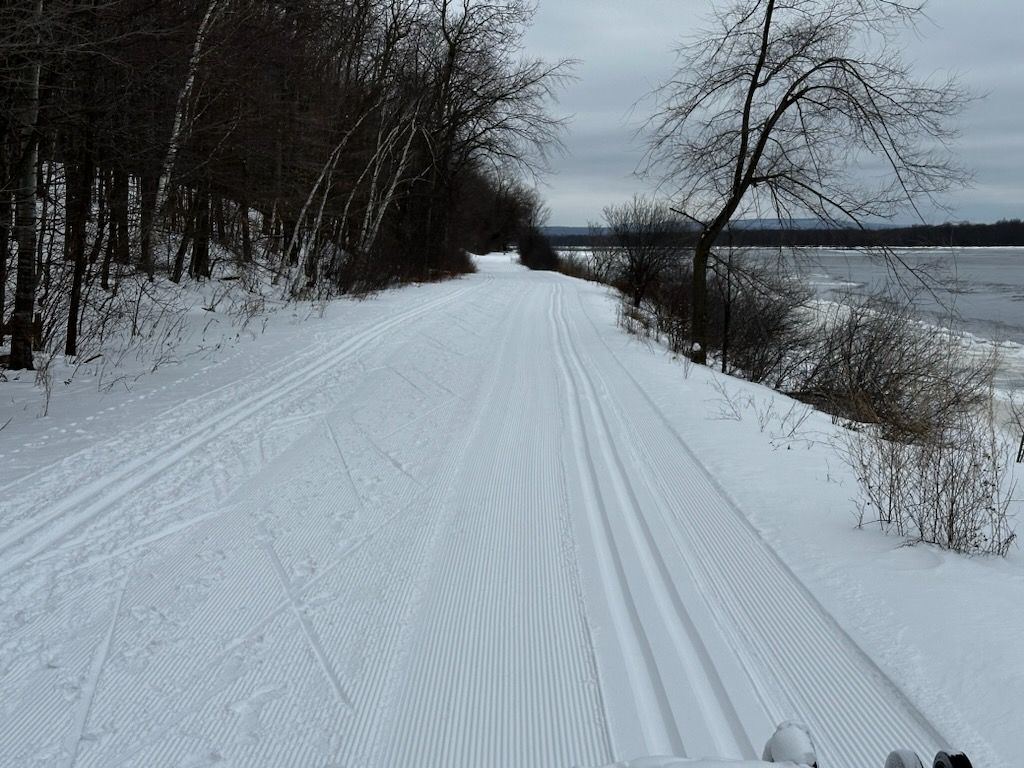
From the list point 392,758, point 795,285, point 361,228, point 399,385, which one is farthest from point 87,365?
point 361,228

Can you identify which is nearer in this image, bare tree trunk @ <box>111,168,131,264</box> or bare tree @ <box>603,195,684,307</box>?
bare tree trunk @ <box>111,168,131,264</box>

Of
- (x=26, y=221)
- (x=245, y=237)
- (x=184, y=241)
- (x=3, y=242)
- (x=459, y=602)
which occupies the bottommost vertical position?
(x=459, y=602)

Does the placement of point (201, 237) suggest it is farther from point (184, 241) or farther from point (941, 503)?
point (941, 503)

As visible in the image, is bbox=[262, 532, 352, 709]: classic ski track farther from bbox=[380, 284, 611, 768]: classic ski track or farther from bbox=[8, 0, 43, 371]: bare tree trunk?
bbox=[8, 0, 43, 371]: bare tree trunk

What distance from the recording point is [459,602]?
3627 mm

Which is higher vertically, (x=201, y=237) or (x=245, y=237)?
(x=245, y=237)

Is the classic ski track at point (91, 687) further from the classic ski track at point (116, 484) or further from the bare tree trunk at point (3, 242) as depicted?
the bare tree trunk at point (3, 242)

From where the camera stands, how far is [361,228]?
24.6 metres

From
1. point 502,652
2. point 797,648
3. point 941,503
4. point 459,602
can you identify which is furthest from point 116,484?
point 941,503

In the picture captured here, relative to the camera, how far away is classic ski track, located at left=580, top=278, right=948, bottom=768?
2713mm

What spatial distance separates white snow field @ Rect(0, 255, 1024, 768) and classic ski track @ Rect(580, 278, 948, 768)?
0.02 m

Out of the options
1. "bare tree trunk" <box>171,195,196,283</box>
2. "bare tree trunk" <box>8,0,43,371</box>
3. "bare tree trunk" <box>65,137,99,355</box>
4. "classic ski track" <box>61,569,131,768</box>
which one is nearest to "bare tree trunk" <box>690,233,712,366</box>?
"bare tree trunk" <box>65,137,99,355</box>

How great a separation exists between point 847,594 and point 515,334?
10829 millimetres

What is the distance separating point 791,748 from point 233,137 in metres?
14.0
